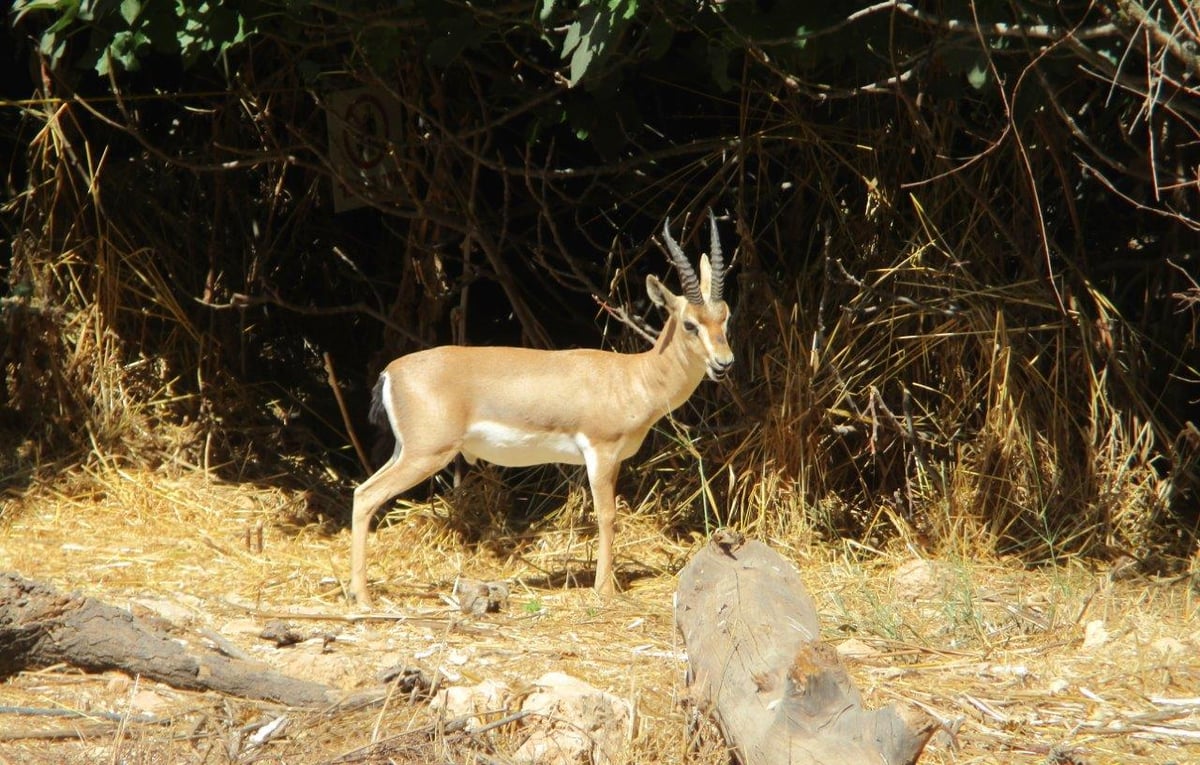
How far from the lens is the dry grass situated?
4.54 meters

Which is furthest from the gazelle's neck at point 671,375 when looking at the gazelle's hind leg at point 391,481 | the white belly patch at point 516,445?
the gazelle's hind leg at point 391,481

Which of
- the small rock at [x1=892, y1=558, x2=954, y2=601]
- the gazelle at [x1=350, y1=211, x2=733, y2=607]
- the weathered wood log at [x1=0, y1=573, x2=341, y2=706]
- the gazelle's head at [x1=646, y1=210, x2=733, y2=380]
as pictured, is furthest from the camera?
the gazelle at [x1=350, y1=211, x2=733, y2=607]

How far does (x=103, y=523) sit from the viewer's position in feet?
26.5

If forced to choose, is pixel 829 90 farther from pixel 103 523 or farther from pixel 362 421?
pixel 103 523

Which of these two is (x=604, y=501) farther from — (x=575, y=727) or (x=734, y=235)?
(x=575, y=727)

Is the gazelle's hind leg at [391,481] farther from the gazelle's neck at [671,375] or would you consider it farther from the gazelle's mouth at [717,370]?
the gazelle's mouth at [717,370]

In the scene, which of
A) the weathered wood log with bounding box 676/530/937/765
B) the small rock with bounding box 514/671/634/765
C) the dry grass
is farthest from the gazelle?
the small rock with bounding box 514/671/634/765

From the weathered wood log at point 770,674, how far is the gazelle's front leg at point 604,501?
5.90 ft

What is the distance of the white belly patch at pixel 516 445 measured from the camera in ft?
22.7

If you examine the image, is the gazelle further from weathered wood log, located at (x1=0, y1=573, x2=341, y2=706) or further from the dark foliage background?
weathered wood log, located at (x1=0, y1=573, x2=341, y2=706)

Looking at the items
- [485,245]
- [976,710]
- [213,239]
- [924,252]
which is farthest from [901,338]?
[213,239]

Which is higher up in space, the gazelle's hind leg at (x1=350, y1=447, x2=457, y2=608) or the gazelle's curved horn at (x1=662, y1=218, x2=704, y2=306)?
the gazelle's curved horn at (x1=662, y1=218, x2=704, y2=306)

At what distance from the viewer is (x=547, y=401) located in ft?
22.9

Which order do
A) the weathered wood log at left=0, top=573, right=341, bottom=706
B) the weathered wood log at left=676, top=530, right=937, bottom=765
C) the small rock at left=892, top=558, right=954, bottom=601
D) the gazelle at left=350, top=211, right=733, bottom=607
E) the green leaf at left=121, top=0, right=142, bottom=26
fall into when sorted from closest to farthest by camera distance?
the weathered wood log at left=676, top=530, right=937, bottom=765, the weathered wood log at left=0, top=573, right=341, bottom=706, the green leaf at left=121, top=0, right=142, bottom=26, the small rock at left=892, top=558, right=954, bottom=601, the gazelle at left=350, top=211, right=733, bottom=607
